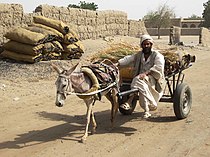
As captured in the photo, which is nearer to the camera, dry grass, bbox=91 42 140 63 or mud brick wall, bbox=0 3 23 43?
dry grass, bbox=91 42 140 63

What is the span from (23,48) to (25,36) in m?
0.39

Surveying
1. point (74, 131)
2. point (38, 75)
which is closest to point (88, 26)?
point (38, 75)

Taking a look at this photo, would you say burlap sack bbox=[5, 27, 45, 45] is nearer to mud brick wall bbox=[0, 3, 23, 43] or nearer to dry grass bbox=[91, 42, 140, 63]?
mud brick wall bbox=[0, 3, 23, 43]

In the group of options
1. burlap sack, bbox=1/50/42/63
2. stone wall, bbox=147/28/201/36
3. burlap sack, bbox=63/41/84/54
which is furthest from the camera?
stone wall, bbox=147/28/201/36

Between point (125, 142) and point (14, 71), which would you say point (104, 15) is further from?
point (125, 142)

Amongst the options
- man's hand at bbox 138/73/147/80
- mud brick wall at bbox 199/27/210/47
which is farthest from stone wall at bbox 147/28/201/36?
man's hand at bbox 138/73/147/80

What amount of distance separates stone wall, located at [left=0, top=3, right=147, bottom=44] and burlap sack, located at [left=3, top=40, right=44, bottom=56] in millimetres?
867

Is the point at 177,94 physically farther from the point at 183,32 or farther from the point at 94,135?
the point at 183,32

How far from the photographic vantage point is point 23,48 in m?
11.7

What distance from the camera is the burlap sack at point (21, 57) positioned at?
461 inches

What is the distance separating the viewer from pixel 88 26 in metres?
18.8

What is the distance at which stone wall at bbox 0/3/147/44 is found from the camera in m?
13.3

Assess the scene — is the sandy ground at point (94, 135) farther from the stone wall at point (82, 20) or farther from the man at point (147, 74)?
the stone wall at point (82, 20)

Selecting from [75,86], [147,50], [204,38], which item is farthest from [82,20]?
[204,38]
